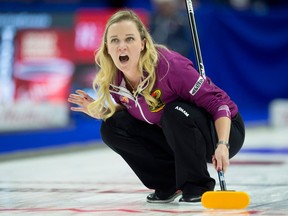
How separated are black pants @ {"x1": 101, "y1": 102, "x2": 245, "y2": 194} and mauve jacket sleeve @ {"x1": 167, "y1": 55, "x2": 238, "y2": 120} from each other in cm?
5

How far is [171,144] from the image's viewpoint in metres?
3.46

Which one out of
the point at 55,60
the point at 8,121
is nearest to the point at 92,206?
the point at 8,121

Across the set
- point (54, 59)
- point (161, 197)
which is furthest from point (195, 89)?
point (54, 59)

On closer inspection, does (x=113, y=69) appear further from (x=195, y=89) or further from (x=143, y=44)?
(x=195, y=89)

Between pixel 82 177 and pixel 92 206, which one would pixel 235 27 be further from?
pixel 92 206

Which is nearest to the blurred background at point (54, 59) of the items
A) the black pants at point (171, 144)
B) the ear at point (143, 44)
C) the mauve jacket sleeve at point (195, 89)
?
the black pants at point (171, 144)

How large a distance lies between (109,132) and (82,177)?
1.30m

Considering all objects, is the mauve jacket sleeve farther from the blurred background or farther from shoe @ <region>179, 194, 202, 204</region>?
the blurred background

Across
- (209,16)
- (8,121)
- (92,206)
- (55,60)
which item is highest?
(209,16)

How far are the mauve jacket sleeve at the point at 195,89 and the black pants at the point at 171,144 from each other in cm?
5

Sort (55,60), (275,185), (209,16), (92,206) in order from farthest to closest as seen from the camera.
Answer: (209,16), (55,60), (275,185), (92,206)

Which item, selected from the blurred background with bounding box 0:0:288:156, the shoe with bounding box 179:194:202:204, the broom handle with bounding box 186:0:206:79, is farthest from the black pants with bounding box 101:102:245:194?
the blurred background with bounding box 0:0:288:156

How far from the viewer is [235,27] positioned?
30.6ft

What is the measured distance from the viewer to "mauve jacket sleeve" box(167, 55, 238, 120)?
3.39m
